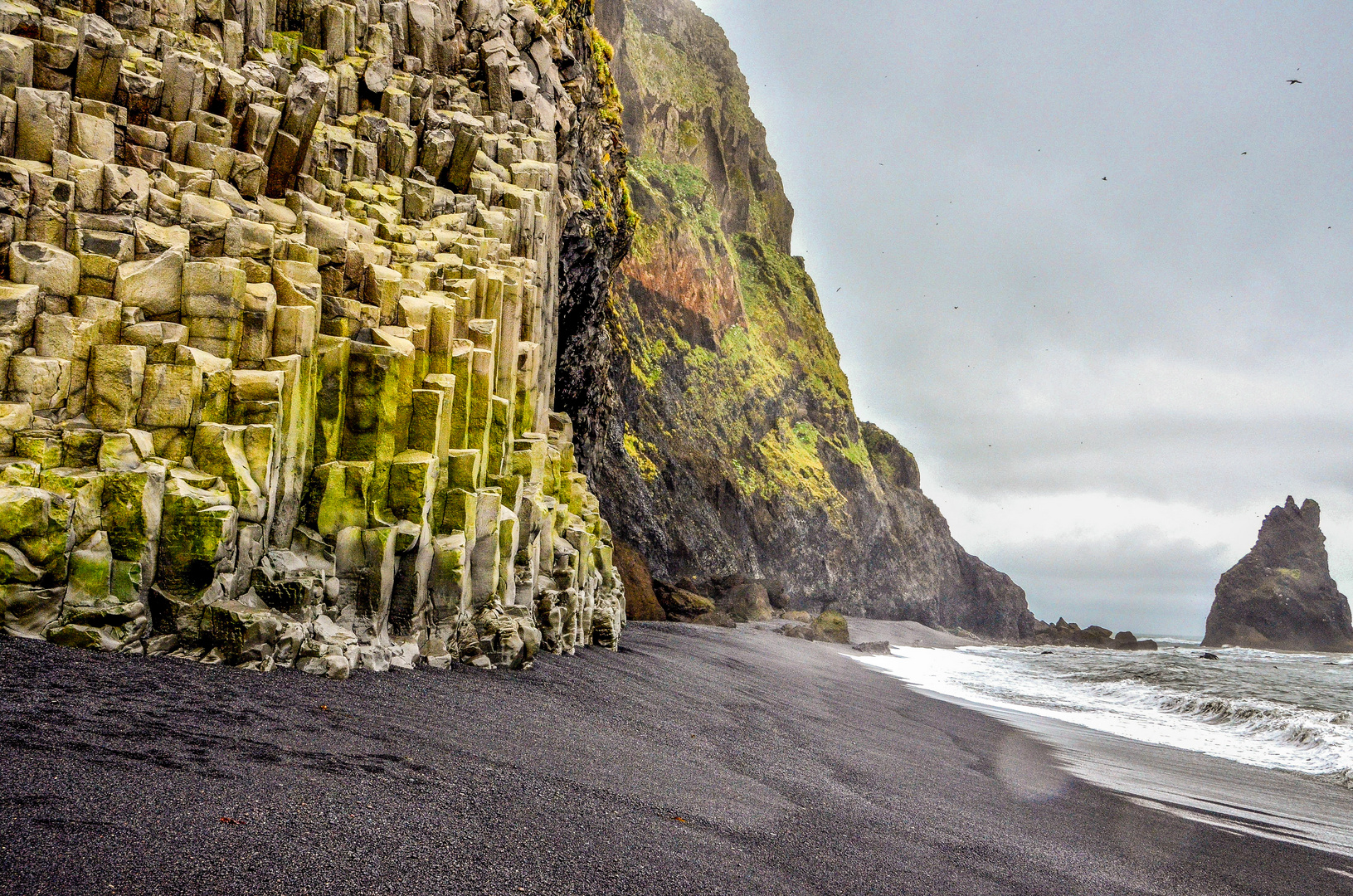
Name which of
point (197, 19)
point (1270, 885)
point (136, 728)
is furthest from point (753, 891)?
point (197, 19)

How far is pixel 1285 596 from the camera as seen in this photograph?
3831 inches

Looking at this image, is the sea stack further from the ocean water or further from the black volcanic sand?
the black volcanic sand

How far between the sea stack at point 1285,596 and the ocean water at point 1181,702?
6857 centimetres

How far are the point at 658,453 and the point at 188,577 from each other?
41.6m

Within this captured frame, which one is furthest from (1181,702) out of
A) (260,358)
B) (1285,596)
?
(1285,596)

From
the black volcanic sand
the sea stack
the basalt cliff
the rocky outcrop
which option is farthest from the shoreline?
the sea stack

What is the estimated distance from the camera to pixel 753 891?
17.5ft

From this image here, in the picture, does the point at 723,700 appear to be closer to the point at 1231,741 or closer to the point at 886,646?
the point at 1231,741

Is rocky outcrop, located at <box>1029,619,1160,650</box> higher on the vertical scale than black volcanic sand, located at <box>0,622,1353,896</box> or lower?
lower

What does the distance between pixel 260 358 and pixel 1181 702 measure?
2448cm

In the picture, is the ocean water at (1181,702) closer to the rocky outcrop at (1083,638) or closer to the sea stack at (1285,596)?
the rocky outcrop at (1083,638)

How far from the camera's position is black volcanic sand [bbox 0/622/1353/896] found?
441cm

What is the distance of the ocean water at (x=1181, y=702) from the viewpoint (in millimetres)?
17125

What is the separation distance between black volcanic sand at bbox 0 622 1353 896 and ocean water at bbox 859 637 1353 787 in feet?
26.9
